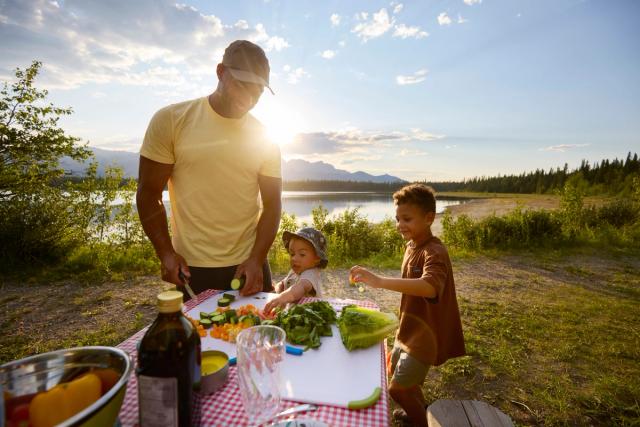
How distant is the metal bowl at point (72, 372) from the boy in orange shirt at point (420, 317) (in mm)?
2156

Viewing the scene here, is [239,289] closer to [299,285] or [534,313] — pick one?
[299,285]

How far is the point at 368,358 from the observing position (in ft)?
5.72

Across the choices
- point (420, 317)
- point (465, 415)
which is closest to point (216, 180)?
point (420, 317)

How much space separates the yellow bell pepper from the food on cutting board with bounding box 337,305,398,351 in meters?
1.19

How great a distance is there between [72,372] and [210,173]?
1680 mm

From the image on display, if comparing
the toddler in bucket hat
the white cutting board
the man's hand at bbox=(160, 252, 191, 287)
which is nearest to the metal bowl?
the white cutting board

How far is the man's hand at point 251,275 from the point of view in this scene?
2.67 metres

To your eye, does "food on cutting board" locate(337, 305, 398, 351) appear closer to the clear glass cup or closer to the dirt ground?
the clear glass cup

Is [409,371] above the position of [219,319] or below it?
below

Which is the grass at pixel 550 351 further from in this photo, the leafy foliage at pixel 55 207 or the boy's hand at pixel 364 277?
the leafy foliage at pixel 55 207

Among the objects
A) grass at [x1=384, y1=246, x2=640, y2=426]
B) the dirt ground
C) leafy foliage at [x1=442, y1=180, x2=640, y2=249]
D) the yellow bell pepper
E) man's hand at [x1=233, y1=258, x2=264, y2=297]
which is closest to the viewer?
the yellow bell pepper

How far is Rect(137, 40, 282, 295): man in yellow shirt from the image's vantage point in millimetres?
2531

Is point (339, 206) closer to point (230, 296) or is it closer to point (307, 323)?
point (230, 296)

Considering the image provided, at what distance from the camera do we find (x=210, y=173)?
8.52 feet
